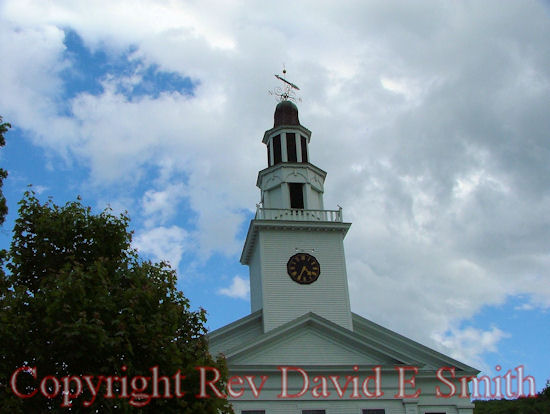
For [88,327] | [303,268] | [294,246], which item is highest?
[294,246]

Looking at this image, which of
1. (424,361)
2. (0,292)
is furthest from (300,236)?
(0,292)

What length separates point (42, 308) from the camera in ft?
50.2

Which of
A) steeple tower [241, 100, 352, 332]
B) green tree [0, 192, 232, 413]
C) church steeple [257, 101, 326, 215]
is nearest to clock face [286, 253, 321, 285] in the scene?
steeple tower [241, 100, 352, 332]

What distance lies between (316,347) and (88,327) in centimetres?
1572

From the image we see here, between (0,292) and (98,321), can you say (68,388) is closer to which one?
(98,321)

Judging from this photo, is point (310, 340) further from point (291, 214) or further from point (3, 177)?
point (3, 177)

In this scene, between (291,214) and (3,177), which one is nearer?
(3,177)

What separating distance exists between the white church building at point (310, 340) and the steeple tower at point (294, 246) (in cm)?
5

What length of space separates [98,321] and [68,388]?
1.82 metres

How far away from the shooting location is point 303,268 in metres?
30.8

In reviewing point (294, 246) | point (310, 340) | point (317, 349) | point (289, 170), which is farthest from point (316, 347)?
point (289, 170)

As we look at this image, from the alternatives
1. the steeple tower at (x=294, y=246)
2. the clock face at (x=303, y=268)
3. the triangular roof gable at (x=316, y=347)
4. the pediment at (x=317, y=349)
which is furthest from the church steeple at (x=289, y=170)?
the pediment at (x=317, y=349)

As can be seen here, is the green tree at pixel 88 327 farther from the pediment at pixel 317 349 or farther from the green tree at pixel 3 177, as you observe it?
the pediment at pixel 317 349

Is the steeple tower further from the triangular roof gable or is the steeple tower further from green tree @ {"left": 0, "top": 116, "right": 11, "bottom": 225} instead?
green tree @ {"left": 0, "top": 116, "right": 11, "bottom": 225}
